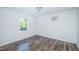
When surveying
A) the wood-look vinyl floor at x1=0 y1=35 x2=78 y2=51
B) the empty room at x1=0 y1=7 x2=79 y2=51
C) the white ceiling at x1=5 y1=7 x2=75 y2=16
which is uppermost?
the white ceiling at x1=5 y1=7 x2=75 y2=16

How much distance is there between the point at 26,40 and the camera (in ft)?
4.69

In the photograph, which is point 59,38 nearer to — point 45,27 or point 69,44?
point 69,44

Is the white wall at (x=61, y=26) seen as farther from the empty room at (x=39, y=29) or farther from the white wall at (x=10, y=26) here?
the white wall at (x=10, y=26)

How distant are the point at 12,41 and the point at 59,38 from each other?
79 centimetres

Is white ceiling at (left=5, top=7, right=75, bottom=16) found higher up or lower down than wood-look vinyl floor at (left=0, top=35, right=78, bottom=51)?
higher up

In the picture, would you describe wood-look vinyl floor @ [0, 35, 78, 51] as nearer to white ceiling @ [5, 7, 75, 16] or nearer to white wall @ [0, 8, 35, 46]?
white wall @ [0, 8, 35, 46]

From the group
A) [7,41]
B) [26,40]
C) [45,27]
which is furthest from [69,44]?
[7,41]

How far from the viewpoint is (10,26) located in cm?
135

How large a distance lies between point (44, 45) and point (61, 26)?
0.44 meters

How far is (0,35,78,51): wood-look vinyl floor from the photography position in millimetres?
1356

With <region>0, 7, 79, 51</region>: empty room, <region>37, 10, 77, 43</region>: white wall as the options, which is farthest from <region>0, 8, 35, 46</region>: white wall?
<region>37, 10, 77, 43</region>: white wall

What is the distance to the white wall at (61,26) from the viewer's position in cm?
135
